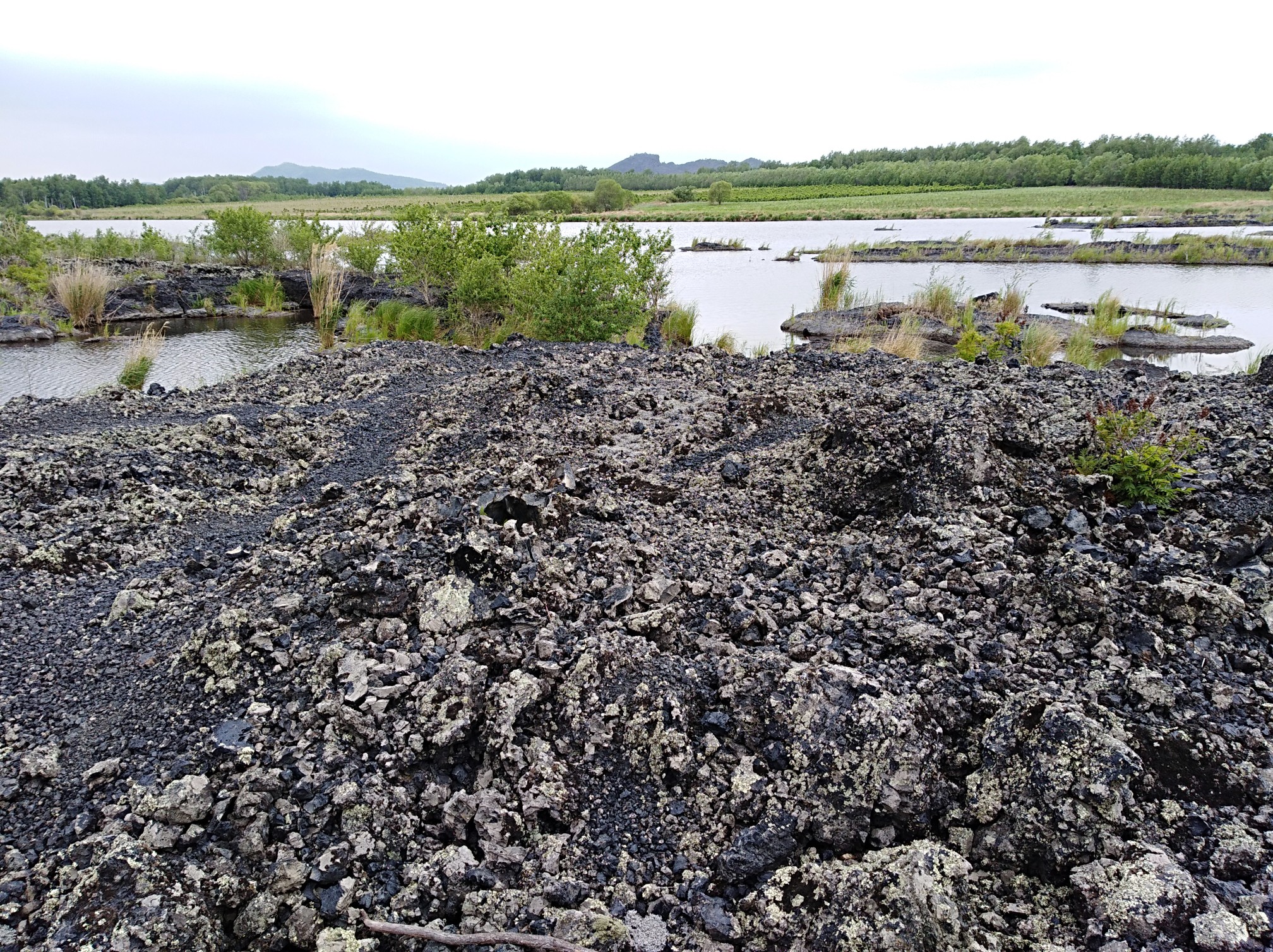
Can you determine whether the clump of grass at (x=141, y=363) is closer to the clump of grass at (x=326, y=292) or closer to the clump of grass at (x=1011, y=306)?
the clump of grass at (x=326, y=292)

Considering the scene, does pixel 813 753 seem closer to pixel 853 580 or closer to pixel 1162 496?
pixel 853 580

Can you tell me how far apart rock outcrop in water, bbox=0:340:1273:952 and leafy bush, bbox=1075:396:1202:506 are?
16 cm

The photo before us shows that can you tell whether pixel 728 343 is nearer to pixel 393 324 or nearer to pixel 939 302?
pixel 939 302

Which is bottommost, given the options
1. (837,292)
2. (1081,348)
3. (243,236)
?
(1081,348)

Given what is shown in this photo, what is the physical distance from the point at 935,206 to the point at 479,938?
60.3 meters

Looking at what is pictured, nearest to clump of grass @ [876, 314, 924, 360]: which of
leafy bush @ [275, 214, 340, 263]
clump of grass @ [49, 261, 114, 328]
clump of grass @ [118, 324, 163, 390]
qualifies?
clump of grass @ [118, 324, 163, 390]

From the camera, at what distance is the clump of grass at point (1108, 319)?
13.5 metres

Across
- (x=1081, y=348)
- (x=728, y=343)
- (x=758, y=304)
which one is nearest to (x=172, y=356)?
(x=728, y=343)

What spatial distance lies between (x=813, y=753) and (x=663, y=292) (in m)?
12.5

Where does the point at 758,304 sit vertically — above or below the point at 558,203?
below

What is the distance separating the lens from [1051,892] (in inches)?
79.9

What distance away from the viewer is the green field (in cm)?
4625

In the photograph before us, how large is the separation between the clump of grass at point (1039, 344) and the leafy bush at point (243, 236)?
23679 millimetres

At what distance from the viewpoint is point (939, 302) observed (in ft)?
51.3
